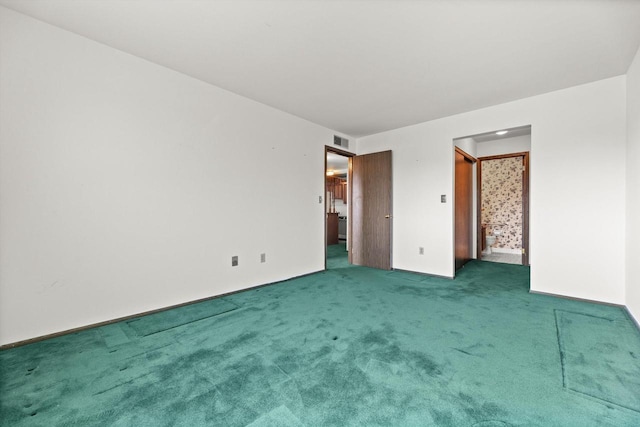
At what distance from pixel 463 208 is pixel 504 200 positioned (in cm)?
256

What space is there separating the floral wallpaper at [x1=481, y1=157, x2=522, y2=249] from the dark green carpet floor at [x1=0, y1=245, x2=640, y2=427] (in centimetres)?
406

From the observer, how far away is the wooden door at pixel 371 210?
16.1ft

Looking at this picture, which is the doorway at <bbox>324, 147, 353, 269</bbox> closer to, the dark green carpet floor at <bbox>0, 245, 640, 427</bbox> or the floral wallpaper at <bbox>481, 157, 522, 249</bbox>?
the dark green carpet floor at <bbox>0, 245, 640, 427</bbox>

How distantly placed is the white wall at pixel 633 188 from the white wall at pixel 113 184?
3898 millimetres

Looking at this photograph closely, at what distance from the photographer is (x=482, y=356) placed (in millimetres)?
1998

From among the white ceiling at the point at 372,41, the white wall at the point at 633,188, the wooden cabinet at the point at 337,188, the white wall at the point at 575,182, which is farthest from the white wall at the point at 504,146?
the wooden cabinet at the point at 337,188

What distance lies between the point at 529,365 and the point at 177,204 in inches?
133

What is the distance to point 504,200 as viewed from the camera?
22.2 ft

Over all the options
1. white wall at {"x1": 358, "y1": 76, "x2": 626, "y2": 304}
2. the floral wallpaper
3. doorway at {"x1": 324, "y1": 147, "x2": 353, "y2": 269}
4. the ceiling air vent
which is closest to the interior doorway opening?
the floral wallpaper

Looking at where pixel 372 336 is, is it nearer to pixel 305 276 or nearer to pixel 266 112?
pixel 305 276

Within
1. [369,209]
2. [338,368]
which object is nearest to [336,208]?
[369,209]

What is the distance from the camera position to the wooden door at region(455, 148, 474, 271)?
462 centimetres

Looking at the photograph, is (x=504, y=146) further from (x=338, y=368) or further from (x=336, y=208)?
(x=338, y=368)

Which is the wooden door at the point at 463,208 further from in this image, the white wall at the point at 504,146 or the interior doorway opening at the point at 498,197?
the white wall at the point at 504,146
